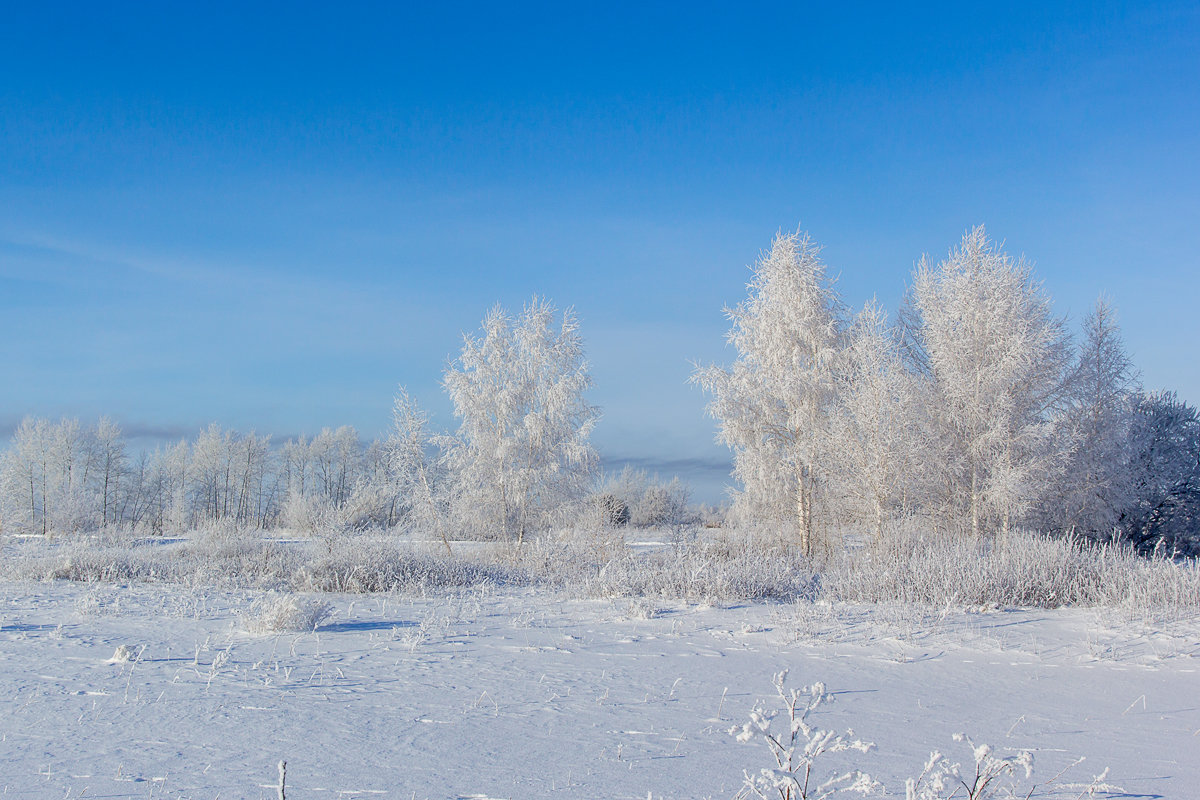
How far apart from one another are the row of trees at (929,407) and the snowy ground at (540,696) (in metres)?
8.94

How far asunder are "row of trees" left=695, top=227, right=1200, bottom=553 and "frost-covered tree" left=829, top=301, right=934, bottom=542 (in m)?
0.04

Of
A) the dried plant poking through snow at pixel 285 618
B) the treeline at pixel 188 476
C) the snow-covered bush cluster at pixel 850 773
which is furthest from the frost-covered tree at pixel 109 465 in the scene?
the snow-covered bush cluster at pixel 850 773

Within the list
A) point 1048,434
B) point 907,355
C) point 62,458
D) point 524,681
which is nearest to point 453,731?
point 524,681

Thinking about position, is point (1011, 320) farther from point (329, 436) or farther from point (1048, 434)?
point (329, 436)

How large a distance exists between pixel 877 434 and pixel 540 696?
42.6ft

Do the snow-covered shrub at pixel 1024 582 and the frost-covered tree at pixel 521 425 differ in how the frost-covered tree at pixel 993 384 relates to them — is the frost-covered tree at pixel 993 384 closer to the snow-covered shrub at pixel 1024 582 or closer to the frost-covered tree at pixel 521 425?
the snow-covered shrub at pixel 1024 582

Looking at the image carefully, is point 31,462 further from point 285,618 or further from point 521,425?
point 285,618

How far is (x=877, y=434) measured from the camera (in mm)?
16156

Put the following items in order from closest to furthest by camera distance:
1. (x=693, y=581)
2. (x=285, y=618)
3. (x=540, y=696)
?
(x=540, y=696) → (x=285, y=618) → (x=693, y=581)

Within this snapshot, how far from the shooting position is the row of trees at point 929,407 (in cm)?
1697

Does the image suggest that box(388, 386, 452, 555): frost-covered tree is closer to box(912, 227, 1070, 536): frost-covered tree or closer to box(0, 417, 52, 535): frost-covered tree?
box(912, 227, 1070, 536): frost-covered tree

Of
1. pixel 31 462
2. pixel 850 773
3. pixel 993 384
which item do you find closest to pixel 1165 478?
pixel 993 384

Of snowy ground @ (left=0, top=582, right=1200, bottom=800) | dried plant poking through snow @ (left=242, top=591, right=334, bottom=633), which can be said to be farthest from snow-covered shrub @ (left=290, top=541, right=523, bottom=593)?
dried plant poking through snow @ (left=242, top=591, right=334, bottom=633)

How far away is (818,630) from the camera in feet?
24.2
